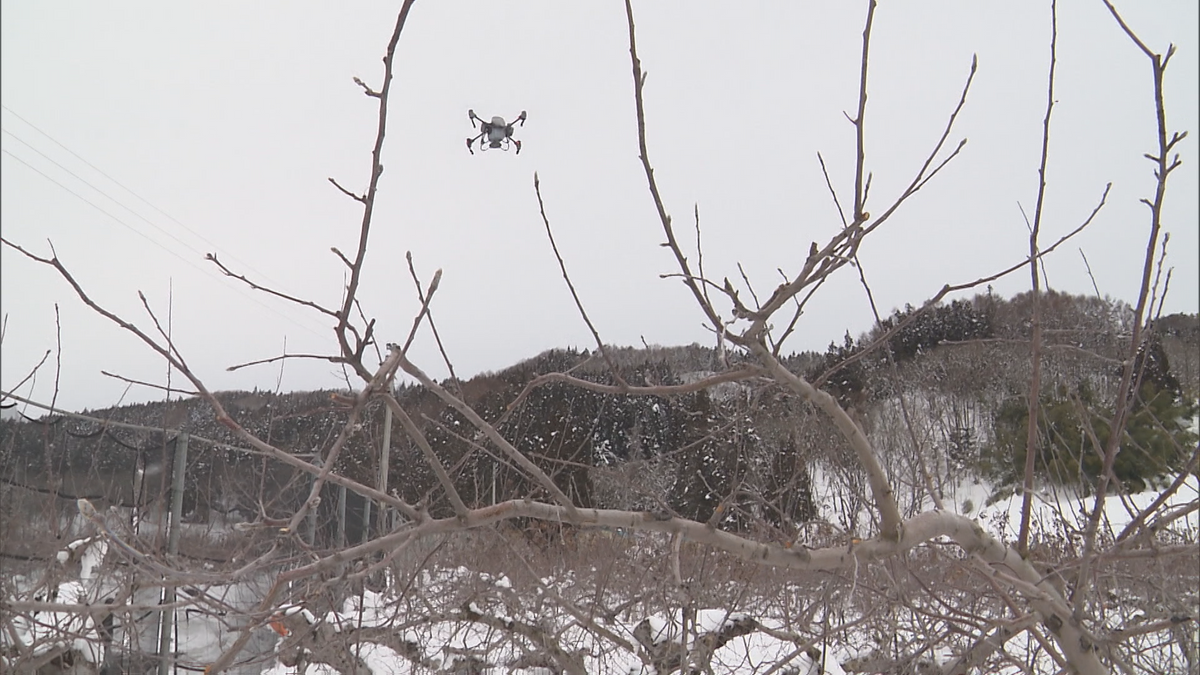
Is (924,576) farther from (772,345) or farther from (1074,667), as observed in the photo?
(772,345)

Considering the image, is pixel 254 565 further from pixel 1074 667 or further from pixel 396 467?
pixel 396 467

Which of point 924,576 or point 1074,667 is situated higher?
point 1074,667

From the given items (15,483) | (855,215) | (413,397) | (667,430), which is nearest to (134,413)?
(15,483)

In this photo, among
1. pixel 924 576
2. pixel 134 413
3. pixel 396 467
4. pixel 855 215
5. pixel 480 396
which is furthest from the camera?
pixel 396 467

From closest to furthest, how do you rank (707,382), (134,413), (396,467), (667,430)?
(707,382) → (134,413) → (667,430) → (396,467)

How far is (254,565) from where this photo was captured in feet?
2.78

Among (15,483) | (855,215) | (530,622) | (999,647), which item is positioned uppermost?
(855,215)

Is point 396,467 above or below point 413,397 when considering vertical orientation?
below

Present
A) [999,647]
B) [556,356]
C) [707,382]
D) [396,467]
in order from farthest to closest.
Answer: [396,467] → [556,356] → [999,647] → [707,382]

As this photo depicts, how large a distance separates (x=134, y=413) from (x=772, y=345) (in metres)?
4.59

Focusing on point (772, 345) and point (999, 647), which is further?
point (999, 647)

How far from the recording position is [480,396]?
5742 millimetres

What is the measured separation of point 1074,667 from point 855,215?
937 millimetres

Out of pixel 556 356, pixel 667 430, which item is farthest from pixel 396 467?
pixel 556 356
